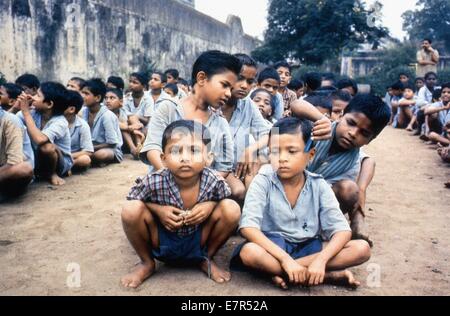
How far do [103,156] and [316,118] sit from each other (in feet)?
12.5

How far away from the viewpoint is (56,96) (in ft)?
15.6

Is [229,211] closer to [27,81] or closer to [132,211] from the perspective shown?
[132,211]

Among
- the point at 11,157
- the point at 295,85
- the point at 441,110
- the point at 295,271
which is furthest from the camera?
the point at 295,85

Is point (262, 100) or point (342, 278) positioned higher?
point (262, 100)

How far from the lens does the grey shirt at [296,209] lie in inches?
99.4

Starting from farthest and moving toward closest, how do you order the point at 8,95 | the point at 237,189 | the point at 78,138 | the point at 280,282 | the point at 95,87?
the point at 95,87 → the point at 78,138 → the point at 8,95 → the point at 237,189 → the point at 280,282

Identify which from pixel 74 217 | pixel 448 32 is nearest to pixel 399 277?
pixel 74 217

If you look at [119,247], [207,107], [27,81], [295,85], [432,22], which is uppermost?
[432,22]

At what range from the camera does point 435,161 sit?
6773mm

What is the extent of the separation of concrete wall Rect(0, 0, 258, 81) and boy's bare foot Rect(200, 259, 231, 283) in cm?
742

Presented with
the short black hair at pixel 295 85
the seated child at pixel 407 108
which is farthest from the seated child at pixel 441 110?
the seated child at pixel 407 108

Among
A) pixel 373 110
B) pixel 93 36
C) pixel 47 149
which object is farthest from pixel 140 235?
pixel 93 36

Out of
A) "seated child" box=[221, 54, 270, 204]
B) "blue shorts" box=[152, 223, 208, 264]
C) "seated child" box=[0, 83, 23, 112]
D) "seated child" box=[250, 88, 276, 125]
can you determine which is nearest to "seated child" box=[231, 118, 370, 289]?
"blue shorts" box=[152, 223, 208, 264]

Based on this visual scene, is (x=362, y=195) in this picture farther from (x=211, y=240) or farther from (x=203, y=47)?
(x=203, y=47)
